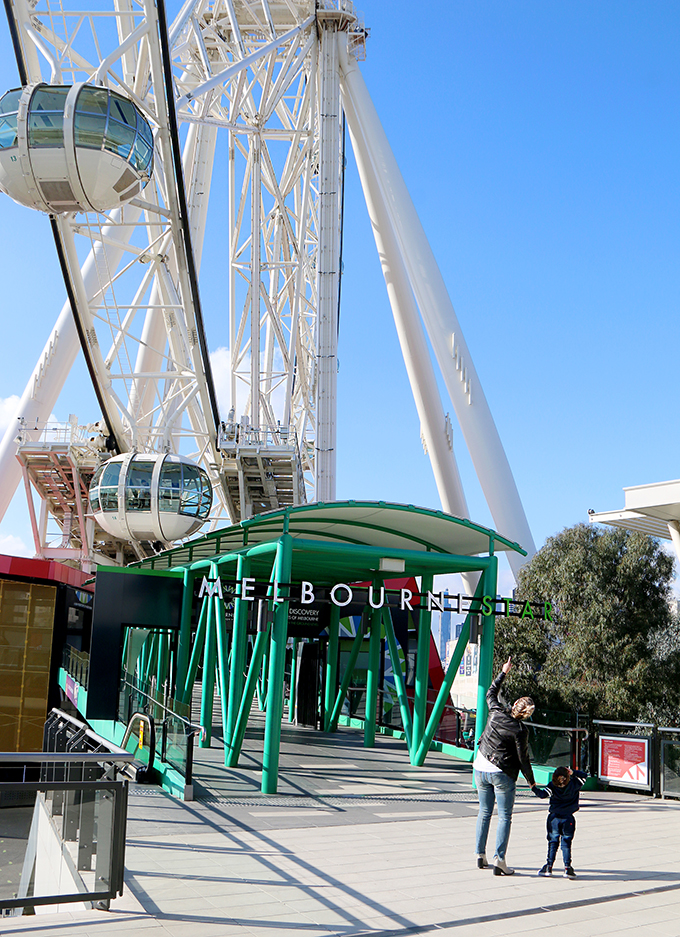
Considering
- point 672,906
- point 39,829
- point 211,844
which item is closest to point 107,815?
point 39,829

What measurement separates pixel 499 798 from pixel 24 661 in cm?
1447

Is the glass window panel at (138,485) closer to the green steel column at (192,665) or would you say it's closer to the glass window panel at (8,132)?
the green steel column at (192,665)

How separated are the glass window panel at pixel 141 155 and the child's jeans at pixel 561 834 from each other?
1370 centimetres

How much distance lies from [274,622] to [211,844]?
3790 mm

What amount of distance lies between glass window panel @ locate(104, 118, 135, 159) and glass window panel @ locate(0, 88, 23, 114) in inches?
68.0

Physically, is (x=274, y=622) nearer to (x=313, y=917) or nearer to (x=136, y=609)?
(x=136, y=609)

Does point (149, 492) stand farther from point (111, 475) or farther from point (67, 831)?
point (67, 831)

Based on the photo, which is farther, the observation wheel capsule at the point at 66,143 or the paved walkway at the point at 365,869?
the observation wheel capsule at the point at 66,143

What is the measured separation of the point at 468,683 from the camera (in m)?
93.8

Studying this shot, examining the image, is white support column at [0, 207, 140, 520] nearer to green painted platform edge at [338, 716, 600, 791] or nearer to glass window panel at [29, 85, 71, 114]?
glass window panel at [29, 85, 71, 114]

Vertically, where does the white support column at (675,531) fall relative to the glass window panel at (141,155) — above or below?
below

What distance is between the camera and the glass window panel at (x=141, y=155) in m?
16.4

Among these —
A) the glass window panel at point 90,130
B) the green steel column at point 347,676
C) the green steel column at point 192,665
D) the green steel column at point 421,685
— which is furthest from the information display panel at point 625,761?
the glass window panel at point 90,130

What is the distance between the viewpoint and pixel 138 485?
2325 centimetres
